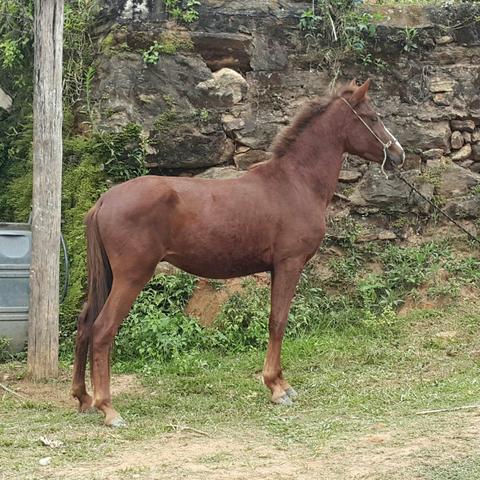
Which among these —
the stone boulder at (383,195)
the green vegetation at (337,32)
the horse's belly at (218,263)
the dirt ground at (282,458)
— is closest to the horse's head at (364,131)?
the horse's belly at (218,263)

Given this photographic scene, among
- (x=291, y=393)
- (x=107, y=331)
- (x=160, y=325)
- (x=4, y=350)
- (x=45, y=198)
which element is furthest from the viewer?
(x=160, y=325)

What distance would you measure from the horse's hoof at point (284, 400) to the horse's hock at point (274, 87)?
11.4ft

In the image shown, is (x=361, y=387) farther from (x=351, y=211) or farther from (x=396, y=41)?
(x=396, y=41)

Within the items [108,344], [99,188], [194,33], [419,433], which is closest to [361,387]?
[419,433]

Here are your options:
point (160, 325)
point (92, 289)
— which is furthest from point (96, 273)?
point (160, 325)

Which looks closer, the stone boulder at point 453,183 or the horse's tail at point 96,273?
the horse's tail at point 96,273

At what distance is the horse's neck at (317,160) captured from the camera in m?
6.60

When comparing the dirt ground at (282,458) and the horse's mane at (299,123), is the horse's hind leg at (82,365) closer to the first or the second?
the dirt ground at (282,458)

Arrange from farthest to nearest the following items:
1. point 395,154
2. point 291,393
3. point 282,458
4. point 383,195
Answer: point 383,195 < point 395,154 < point 291,393 < point 282,458

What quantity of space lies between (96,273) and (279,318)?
1.57 meters

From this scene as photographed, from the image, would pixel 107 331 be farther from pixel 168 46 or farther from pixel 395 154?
pixel 168 46

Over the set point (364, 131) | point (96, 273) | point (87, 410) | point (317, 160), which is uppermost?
point (364, 131)

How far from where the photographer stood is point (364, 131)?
6.82 meters

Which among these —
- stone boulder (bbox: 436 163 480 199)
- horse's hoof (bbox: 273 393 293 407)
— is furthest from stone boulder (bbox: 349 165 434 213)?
horse's hoof (bbox: 273 393 293 407)
